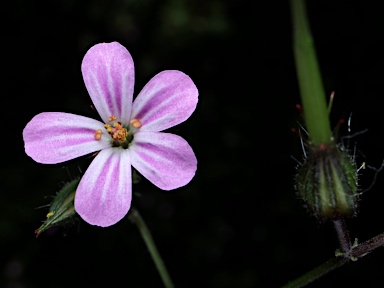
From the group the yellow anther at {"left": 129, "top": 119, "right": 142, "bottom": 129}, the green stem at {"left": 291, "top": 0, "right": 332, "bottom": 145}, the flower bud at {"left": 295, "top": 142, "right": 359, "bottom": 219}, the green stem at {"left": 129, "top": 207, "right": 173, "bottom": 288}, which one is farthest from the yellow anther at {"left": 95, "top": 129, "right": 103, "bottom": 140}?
the green stem at {"left": 291, "top": 0, "right": 332, "bottom": 145}

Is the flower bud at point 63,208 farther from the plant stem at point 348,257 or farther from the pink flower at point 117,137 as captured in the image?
the plant stem at point 348,257

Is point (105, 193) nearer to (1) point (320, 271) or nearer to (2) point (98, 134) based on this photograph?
(2) point (98, 134)

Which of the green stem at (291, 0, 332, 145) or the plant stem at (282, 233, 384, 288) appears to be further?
the plant stem at (282, 233, 384, 288)

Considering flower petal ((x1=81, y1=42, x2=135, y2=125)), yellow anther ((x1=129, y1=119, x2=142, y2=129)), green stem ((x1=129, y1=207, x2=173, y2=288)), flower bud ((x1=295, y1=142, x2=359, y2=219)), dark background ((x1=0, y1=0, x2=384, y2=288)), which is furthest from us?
dark background ((x1=0, y1=0, x2=384, y2=288))

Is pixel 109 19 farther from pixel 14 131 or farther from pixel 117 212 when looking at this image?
pixel 117 212

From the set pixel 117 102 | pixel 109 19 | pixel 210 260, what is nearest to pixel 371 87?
A: pixel 210 260

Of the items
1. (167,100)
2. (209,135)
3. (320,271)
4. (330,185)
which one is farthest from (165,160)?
(209,135)

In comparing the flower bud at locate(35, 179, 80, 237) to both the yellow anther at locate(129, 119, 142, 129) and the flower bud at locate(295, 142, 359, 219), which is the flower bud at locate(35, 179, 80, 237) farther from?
the flower bud at locate(295, 142, 359, 219)
